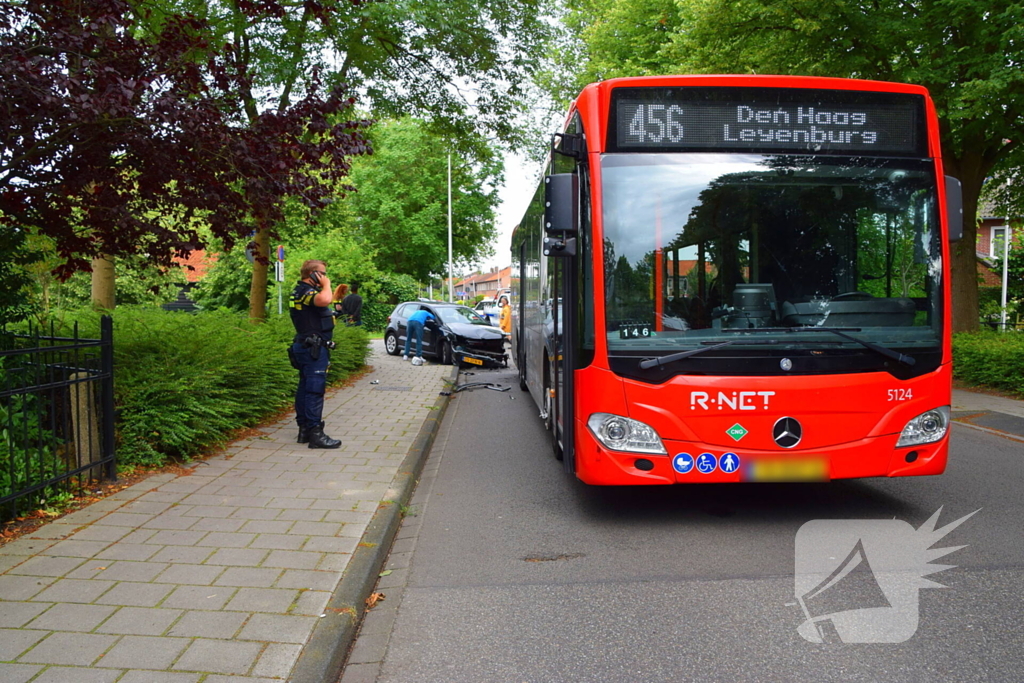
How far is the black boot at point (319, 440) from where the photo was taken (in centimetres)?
791

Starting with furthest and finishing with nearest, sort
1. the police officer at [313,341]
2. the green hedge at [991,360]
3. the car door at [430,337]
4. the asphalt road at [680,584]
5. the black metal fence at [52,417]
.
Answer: the car door at [430,337], the green hedge at [991,360], the police officer at [313,341], the black metal fence at [52,417], the asphalt road at [680,584]

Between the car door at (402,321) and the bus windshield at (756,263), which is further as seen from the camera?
the car door at (402,321)

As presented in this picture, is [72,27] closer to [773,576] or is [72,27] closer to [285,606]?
[285,606]

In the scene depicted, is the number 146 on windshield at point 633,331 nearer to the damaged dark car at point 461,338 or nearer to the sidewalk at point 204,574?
the sidewalk at point 204,574

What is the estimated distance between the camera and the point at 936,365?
5.34 m

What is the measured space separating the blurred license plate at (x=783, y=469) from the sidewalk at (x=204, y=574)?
233 centimetres

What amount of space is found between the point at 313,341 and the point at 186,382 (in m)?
1.20

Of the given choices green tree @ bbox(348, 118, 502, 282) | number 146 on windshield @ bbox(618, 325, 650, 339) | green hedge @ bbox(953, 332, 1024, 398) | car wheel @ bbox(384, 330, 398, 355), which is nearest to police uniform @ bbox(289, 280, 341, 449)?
number 146 on windshield @ bbox(618, 325, 650, 339)

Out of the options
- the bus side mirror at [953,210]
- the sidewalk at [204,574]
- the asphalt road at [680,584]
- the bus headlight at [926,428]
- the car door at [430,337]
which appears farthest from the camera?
the car door at [430,337]

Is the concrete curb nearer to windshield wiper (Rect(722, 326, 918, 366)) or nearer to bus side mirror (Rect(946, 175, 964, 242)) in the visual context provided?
windshield wiper (Rect(722, 326, 918, 366))

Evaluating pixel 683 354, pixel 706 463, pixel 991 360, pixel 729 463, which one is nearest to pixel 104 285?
pixel 683 354

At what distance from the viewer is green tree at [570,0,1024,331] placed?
1231 centimetres

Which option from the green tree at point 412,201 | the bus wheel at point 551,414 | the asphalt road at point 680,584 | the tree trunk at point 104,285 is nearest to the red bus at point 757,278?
the asphalt road at point 680,584

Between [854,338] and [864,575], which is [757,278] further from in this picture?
[864,575]
